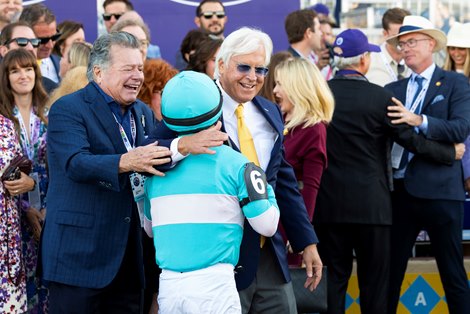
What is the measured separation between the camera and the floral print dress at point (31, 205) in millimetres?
5641

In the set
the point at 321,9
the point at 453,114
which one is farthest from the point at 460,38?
the point at 321,9

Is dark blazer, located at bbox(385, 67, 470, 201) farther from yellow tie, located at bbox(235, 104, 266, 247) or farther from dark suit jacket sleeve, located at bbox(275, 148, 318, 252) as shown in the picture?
yellow tie, located at bbox(235, 104, 266, 247)

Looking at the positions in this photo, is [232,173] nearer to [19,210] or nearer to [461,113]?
[19,210]

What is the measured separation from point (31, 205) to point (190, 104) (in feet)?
7.24

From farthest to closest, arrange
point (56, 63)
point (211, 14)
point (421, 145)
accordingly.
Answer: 1. point (211, 14)
2. point (56, 63)
3. point (421, 145)

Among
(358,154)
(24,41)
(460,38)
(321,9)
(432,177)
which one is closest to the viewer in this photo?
(358,154)

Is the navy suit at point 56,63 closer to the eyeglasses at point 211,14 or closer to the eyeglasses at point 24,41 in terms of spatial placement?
the eyeglasses at point 24,41

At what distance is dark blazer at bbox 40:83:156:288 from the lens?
14.0 feet

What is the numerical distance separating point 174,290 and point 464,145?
11.0 feet

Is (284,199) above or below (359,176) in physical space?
above

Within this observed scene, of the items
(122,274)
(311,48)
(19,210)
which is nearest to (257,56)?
(122,274)

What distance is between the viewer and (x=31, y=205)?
5.69m

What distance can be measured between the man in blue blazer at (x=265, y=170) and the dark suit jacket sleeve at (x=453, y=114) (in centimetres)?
201

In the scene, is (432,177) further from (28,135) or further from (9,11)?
(9,11)
